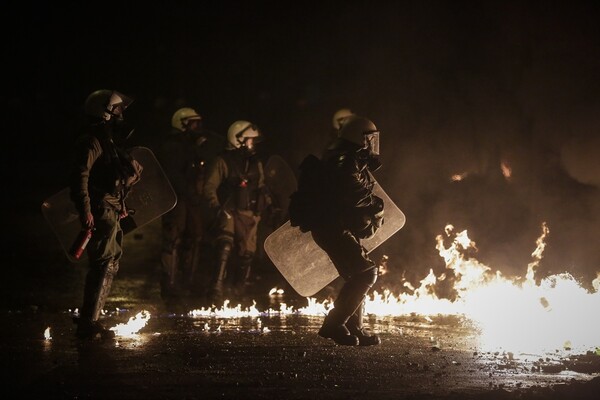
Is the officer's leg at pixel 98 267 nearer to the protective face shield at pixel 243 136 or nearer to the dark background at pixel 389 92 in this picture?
the protective face shield at pixel 243 136

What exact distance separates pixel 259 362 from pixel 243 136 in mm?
6866

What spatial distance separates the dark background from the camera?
1546 centimetres

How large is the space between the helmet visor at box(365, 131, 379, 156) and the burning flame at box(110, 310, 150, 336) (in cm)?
279

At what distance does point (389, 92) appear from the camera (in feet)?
62.9

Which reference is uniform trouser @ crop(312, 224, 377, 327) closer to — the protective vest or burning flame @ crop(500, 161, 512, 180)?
the protective vest

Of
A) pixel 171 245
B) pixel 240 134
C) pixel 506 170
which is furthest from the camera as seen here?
pixel 506 170

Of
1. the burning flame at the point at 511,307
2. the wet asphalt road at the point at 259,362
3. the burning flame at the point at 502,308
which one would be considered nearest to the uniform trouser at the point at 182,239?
the burning flame at the point at 502,308

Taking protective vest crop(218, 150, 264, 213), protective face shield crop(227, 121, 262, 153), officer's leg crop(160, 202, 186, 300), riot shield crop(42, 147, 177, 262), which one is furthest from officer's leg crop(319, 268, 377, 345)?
protective face shield crop(227, 121, 262, 153)

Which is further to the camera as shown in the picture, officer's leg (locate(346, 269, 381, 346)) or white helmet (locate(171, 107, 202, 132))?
white helmet (locate(171, 107, 202, 132))

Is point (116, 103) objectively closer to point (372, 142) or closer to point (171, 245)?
point (372, 142)

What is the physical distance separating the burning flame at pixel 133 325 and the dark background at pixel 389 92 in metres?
4.59

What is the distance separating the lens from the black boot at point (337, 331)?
864 centimetres

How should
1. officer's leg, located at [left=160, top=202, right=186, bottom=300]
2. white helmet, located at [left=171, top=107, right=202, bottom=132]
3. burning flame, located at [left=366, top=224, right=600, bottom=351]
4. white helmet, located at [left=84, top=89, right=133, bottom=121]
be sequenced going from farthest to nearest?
white helmet, located at [left=171, top=107, right=202, bottom=132] → officer's leg, located at [left=160, top=202, right=186, bottom=300] → burning flame, located at [left=366, top=224, right=600, bottom=351] → white helmet, located at [left=84, top=89, right=133, bottom=121]

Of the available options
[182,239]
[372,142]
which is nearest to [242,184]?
[182,239]
